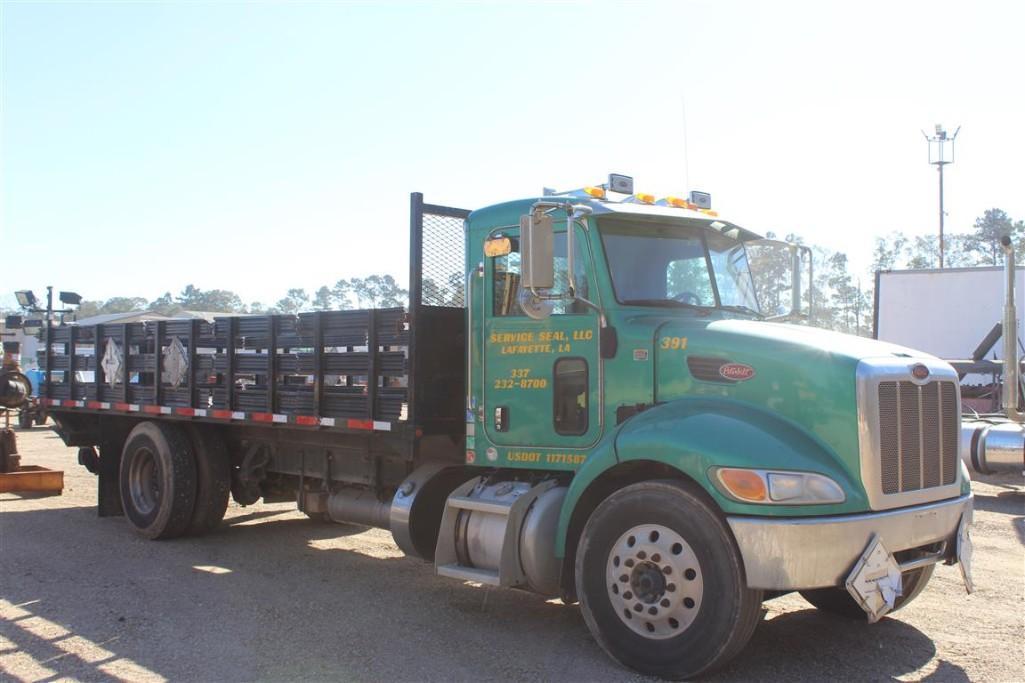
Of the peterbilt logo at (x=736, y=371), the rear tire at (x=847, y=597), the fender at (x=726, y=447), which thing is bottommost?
the rear tire at (x=847, y=597)

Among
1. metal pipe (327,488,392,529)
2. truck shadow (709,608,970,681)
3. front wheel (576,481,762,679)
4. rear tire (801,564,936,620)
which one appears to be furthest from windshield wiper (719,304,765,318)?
metal pipe (327,488,392,529)

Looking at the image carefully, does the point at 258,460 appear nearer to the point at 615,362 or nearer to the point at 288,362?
the point at 288,362

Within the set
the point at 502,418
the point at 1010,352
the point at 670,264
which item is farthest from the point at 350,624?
the point at 1010,352

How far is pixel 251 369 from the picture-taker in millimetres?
8273

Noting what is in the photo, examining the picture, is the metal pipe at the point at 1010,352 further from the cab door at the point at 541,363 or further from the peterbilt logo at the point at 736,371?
the cab door at the point at 541,363

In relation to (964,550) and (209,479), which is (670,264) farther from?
(209,479)

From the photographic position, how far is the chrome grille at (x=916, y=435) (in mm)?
4887

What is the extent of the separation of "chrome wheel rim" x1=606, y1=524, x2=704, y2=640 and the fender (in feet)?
1.21

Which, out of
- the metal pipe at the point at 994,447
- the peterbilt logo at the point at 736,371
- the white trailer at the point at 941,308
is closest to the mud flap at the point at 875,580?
the peterbilt logo at the point at 736,371

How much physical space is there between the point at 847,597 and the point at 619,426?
209cm

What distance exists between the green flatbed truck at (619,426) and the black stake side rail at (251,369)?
0.10 feet

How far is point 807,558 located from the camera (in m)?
4.55

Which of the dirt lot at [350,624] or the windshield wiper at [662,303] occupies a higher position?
the windshield wiper at [662,303]

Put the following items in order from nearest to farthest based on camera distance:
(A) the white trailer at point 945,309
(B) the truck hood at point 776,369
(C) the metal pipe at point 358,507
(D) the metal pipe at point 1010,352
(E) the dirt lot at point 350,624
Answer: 1. (B) the truck hood at point 776,369
2. (E) the dirt lot at point 350,624
3. (C) the metal pipe at point 358,507
4. (D) the metal pipe at point 1010,352
5. (A) the white trailer at point 945,309
